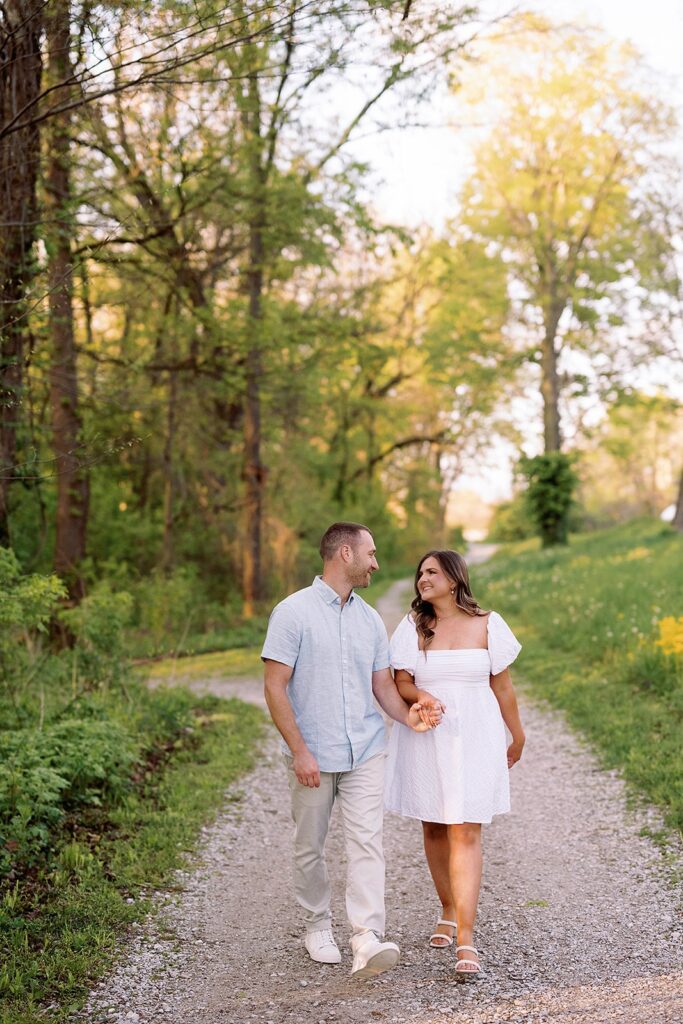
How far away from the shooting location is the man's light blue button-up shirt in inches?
166

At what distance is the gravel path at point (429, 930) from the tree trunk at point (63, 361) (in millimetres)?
3664

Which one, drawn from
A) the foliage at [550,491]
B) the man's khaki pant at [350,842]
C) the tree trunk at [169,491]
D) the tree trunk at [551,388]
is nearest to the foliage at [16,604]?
the man's khaki pant at [350,842]

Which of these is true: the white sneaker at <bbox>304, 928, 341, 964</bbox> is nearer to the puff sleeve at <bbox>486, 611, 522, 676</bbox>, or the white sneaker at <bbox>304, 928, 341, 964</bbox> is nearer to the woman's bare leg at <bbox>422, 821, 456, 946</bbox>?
the woman's bare leg at <bbox>422, 821, 456, 946</bbox>

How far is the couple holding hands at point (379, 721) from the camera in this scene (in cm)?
418

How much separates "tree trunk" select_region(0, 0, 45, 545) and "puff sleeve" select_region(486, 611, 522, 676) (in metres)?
3.11

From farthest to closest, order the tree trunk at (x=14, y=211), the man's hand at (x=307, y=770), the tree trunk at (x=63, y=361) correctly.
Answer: the tree trunk at (x=63, y=361) < the tree trunk at (x=14, y=211) < the man's hand at (x=307, y=770)

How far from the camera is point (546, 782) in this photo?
7.52 meters

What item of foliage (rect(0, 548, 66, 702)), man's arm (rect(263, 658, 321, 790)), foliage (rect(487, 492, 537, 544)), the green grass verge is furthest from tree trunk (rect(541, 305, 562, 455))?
man's arm (rect(263, 658, 321, 790))

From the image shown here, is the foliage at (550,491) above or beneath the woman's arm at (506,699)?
above

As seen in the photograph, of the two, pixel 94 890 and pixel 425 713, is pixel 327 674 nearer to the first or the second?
pixel 425 713

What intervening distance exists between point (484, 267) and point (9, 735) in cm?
2873

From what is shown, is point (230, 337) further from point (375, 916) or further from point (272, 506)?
A: point (375, 916)

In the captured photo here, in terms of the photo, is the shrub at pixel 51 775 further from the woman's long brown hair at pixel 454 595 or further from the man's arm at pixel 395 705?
the woman's long brown hair at pixel 454 595

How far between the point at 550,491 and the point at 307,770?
90.8ft
